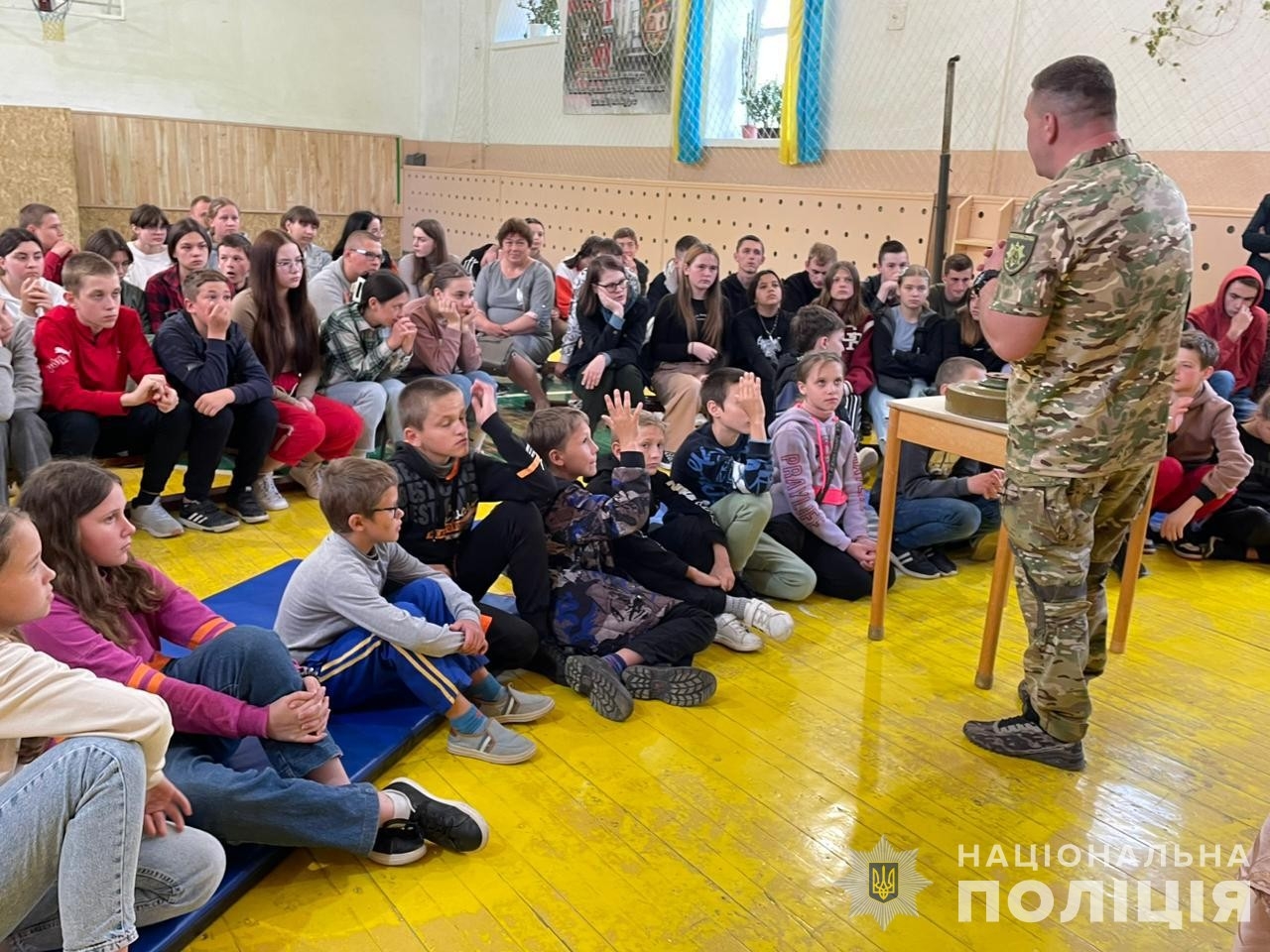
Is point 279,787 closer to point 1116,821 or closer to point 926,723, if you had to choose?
point 926,723

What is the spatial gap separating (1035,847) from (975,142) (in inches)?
210

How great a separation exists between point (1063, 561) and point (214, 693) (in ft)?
5.82

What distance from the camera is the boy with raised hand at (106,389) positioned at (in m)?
3.51

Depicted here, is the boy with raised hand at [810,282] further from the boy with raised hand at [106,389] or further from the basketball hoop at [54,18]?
the basketball hoop at [54,18]

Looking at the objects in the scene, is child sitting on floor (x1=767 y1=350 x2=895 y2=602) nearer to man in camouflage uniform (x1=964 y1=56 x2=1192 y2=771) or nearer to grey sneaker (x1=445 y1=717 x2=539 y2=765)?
man in camouflage uniform (x1=964 y1=56 x2=1192 y2=771)

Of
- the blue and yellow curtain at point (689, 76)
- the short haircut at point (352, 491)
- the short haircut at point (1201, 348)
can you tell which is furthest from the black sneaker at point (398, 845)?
the blue and yellow curtain at point (689, 76)

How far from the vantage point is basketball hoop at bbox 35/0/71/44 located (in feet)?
28.2

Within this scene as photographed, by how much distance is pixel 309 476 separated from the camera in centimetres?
424

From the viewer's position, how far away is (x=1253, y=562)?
4.05 metres

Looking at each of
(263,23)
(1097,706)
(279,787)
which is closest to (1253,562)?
(1097,706)

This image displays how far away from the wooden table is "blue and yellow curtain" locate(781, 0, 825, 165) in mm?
4910

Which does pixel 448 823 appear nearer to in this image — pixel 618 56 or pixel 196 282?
pixel 196 282

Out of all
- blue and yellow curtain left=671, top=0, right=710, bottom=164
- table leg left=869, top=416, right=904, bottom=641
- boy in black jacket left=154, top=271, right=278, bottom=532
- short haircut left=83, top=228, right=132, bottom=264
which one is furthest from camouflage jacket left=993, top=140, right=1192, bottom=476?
blue and yellow curtain left=671, top=0, right=710, bottom=164

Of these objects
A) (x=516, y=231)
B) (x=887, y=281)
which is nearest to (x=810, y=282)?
(x=887, y=281)
